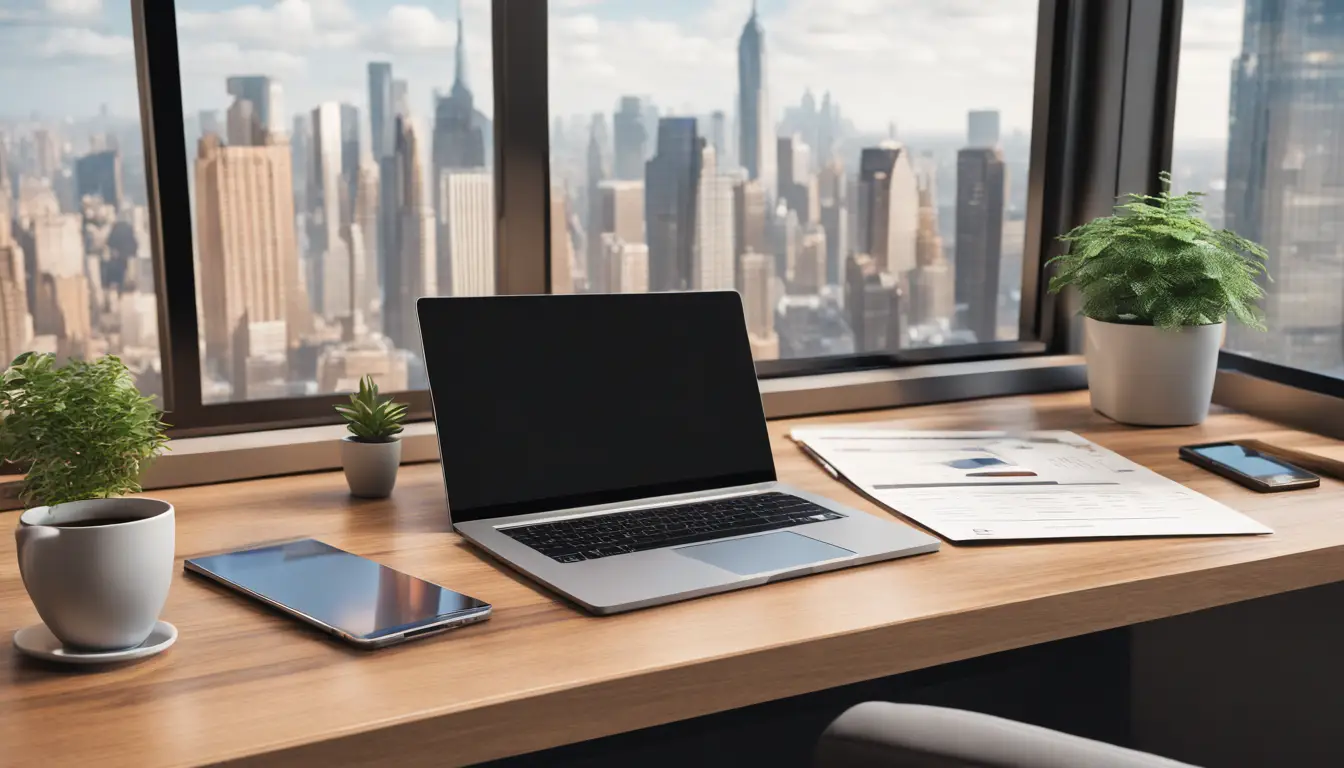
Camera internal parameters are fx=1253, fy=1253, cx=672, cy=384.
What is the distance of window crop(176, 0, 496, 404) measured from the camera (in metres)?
1.51

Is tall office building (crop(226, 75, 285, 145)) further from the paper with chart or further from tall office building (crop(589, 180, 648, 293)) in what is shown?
the paper with chart

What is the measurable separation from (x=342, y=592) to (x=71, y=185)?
72cm

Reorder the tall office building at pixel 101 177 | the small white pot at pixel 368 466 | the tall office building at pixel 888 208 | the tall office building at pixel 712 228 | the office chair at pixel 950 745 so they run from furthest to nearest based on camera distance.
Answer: the tall office building at pixel 888 208 → the tall office building at pixel 712 228 → the tall office building at pixel 101 177 → the small white pot at pixel 368 466 → the office chair at pixel 950 745

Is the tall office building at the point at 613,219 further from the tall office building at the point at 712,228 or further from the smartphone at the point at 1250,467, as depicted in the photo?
the smartphone at the point at 1250,467

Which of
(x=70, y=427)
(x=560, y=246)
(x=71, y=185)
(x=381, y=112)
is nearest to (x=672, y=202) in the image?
(x=560, y=246)

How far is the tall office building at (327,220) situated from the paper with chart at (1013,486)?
24.2 inches

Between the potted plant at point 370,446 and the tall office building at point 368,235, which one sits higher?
the tall office building at point 368,235

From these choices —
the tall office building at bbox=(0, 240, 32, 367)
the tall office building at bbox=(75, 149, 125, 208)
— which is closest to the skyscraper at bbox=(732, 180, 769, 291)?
the tall office building at bbox=(75, 149, 125, 208)

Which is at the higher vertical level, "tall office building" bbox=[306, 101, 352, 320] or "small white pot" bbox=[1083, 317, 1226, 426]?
"tall office building" bbox=[306, 101, 352, 320]

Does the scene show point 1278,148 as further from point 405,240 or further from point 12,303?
point 12,303

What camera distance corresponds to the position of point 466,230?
166 cm

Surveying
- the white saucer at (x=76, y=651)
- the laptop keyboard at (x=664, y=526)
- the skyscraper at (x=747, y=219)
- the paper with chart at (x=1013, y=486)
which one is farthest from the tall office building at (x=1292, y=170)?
the white saucer at (x=76, y=651)

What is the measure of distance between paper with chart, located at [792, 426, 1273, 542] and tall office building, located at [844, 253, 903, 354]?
1.14 ft

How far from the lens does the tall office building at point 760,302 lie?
6.13 feet
